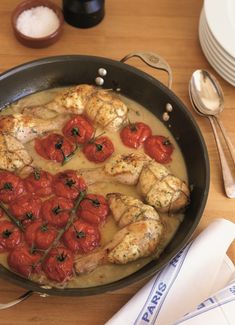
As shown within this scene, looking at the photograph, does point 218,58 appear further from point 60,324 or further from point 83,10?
point 60,324

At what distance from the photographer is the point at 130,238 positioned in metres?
1.43

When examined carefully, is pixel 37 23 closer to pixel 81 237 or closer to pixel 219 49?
pixel 219 49

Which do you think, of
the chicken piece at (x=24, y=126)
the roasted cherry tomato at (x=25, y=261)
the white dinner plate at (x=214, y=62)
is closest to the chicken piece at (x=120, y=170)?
the chicken piece at (x=24, y=126)

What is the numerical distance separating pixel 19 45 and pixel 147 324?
1.17m

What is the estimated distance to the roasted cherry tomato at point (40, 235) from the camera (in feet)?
4.79

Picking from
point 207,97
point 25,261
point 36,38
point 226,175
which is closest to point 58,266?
point 25,261

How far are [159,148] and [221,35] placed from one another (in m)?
0.47

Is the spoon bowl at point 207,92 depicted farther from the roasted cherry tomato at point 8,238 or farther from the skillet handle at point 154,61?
the roasted cherry tomato at point 8,238

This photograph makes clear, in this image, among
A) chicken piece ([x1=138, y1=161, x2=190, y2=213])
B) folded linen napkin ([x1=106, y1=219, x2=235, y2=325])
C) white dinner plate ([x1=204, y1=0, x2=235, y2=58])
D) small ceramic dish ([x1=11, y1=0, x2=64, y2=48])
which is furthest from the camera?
small ceramic dish ([x1=11, y1=0, x2=64, y2=48])

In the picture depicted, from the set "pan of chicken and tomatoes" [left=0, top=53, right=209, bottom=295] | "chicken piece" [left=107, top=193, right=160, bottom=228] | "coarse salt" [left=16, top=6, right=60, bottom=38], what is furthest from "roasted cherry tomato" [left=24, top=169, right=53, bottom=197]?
"coarse salt" [left=16, top=6, right=60, bottom=38]

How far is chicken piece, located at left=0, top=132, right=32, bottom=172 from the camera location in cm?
159

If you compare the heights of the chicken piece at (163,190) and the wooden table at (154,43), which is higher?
the wooden table at (154,43)

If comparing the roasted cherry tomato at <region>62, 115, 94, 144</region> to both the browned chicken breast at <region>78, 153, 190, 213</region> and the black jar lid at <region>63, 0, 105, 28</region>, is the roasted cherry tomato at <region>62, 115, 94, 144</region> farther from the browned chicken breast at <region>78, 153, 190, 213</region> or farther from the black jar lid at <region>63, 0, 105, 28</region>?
the black jar lid at <region>63, 0, 105, 28</region>

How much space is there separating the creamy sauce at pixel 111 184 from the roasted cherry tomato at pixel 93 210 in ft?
0.10
